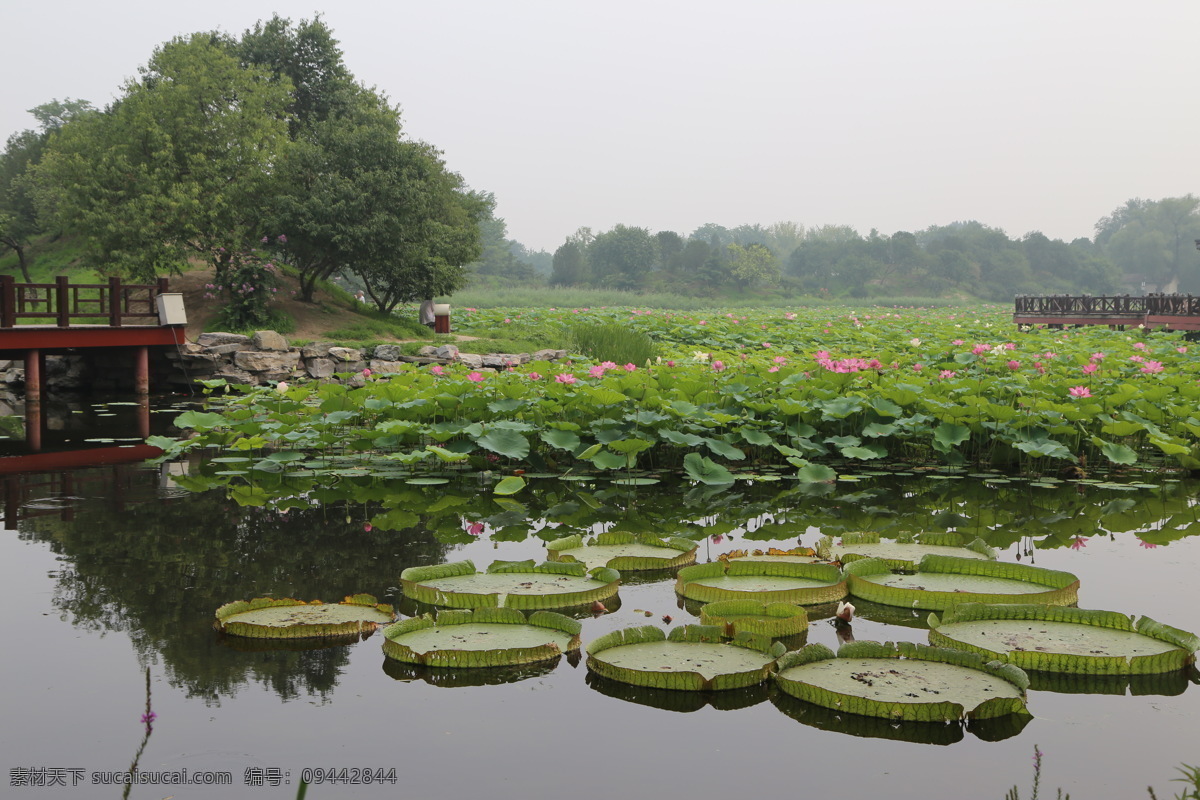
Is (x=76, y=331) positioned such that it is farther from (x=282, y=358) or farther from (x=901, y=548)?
(x=901, y=548)

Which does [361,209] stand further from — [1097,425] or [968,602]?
[968,602]

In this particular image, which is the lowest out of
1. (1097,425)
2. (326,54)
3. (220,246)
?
(1097,425)

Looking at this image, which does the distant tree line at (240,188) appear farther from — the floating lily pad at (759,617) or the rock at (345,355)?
the floating lily pad at (759,617)

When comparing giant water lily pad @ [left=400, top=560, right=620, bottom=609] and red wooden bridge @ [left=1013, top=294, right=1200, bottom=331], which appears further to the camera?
red wooden bridge @ [left=1013, top=294, right=1200, bottom=331]

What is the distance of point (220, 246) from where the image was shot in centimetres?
1698

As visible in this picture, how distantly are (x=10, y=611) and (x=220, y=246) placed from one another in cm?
1446

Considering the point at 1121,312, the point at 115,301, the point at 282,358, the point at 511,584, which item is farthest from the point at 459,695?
the point at 1121,312

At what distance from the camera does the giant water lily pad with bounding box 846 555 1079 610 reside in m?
3.64

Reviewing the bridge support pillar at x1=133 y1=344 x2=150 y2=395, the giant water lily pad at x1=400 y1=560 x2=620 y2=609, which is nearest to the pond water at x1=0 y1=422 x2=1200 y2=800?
the giant water lily pad at x1=400 y1=560 x2=620 y2=609

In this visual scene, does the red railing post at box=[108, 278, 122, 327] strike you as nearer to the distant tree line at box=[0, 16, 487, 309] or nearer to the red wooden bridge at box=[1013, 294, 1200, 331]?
the distant tree line at box=[0, 16, 487, 309]

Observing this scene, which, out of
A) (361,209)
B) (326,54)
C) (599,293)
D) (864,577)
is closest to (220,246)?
(361,209)

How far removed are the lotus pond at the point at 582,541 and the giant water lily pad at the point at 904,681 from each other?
0.18ft

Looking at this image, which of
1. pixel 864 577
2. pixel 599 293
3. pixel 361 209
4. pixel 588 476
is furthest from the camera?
pixel 599 293

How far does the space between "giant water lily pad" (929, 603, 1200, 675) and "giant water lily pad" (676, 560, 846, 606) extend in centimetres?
51
